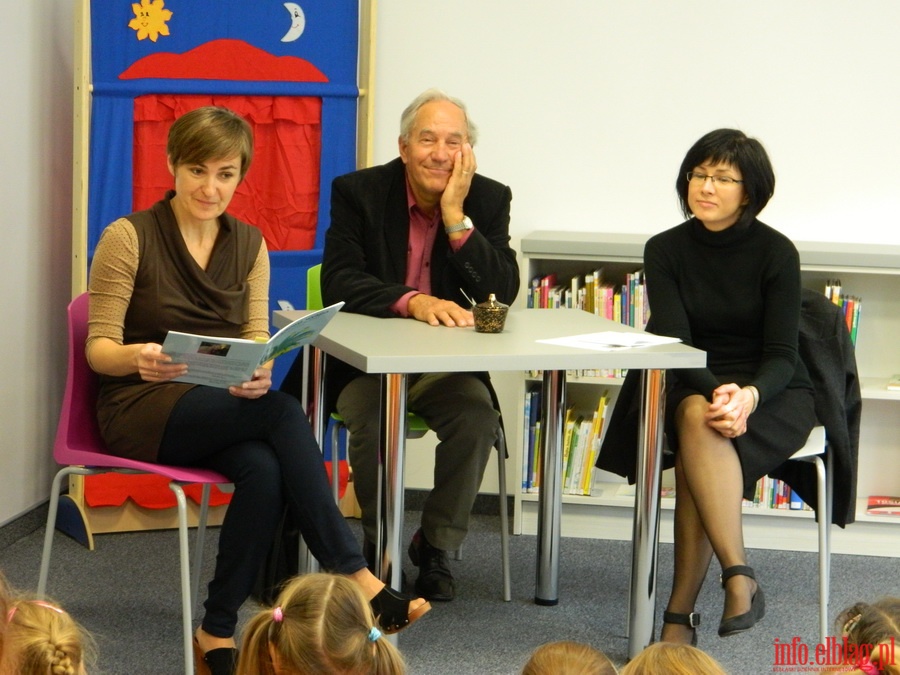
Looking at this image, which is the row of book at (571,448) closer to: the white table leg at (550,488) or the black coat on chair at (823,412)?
the white table leg at (550,488)

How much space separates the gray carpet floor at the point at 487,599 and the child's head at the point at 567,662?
126 centimetres

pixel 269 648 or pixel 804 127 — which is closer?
pixel 269 648

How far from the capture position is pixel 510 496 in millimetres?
3682

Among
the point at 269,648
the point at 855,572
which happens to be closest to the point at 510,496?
the point at 855,572

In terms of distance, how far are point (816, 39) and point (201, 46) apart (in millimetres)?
1836

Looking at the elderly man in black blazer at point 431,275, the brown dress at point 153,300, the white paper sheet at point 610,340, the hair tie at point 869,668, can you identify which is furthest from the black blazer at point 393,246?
the hair tie at point 869,668

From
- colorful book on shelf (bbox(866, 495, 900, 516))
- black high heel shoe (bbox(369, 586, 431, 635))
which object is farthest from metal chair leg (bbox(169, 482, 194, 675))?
colorful book on shelf (bbox(866, 495, 900, 516))

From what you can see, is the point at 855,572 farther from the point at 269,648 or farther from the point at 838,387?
the point at 269,648

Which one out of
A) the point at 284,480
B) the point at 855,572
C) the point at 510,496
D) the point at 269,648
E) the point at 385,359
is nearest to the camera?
the point at 269,648

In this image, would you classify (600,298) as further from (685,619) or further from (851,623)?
(851,623)

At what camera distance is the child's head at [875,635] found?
1.12m

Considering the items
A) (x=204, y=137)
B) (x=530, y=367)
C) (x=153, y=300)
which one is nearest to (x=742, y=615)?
(x=530, y=367)

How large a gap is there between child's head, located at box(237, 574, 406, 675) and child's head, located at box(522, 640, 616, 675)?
0.28m

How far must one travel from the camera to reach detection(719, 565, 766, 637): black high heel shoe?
2.29m
